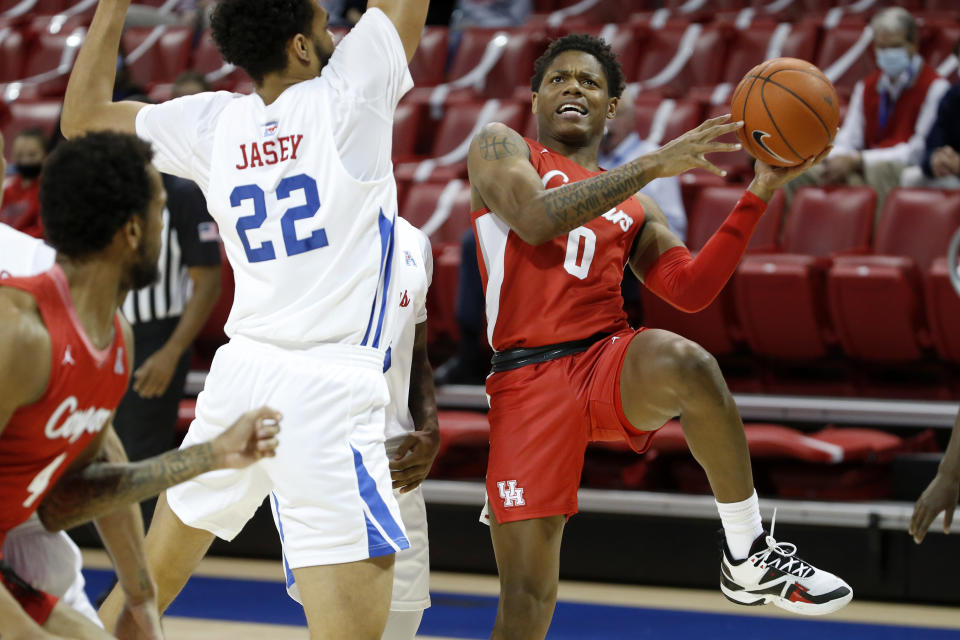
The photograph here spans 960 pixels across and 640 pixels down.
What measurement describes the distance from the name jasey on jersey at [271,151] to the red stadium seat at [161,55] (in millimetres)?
6627

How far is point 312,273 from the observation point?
293 centimetres

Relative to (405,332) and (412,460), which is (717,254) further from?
(412,460)

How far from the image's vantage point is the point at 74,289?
2504 mm

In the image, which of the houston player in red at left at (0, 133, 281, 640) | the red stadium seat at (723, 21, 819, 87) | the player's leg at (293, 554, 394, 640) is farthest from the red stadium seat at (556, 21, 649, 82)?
the houston player in red at left at (0, 133, 281, 640)

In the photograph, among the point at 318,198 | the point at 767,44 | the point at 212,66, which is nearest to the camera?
the point at 318,198

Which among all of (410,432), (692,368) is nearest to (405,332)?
(410,432)

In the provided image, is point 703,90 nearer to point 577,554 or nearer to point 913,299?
point 913,299

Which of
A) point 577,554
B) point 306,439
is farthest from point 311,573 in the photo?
point 577,554

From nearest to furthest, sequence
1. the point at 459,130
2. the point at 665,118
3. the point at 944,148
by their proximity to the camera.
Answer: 1. the point at 944,148
2. the point at 665,118
3. the point at 459,130

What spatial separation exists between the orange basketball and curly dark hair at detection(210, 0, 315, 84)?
1326 mm

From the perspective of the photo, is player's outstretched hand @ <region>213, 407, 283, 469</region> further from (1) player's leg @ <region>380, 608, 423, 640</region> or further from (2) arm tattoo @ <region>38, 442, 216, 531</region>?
(1) player's leg @ <region>380, 608, 423, 640</region>

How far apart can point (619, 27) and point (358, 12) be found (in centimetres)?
179

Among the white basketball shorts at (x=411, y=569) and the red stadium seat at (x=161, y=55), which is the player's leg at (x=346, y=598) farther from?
the red stadium seat at (x=161, y=55)

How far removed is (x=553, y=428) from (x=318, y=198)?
1.02 meters
